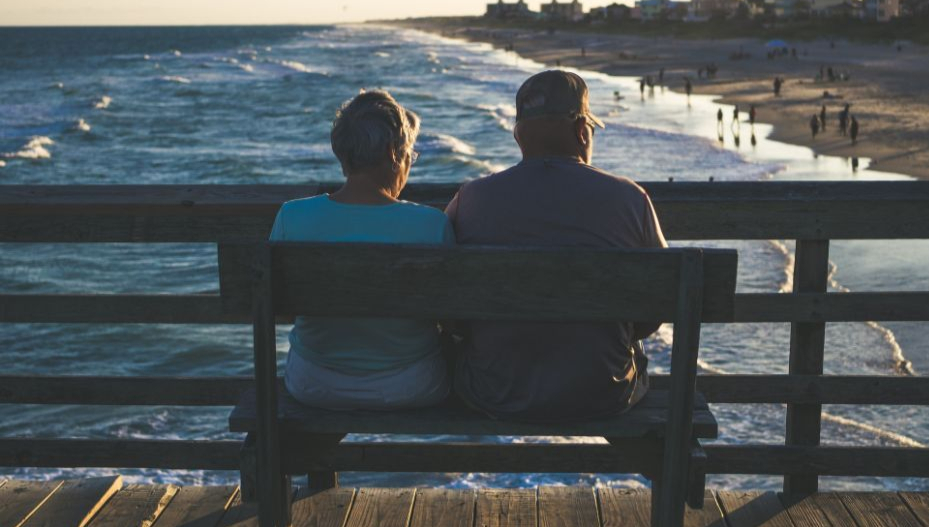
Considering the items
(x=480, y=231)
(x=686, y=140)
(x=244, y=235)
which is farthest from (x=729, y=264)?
(x=686, y=140)

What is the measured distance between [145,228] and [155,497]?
98 centimetres

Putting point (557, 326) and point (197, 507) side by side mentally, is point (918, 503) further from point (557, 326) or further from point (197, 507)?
point (197, 507)

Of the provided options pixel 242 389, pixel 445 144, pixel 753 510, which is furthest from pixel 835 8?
pixel 242 389

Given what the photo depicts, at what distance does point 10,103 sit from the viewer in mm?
54031

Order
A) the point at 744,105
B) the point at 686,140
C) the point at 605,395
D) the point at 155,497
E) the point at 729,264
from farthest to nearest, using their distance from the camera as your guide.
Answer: the point at 744,105
the point at 686,140
the point at 155,497
the point at 605,395
the point at 729,264

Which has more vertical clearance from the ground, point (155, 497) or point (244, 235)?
point (244, 235)

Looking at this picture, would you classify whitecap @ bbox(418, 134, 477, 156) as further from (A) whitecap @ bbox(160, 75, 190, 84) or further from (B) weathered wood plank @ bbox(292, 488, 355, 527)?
(A) whitecap @ bbox(160, 75, 190, 84)

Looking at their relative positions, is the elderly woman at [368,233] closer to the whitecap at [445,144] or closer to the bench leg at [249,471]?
the bench leg at [249,471]

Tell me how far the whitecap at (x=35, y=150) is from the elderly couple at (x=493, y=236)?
31965mm

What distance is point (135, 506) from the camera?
3730mm

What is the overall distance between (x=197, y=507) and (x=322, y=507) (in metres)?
0.44

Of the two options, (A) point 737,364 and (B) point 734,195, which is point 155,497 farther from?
(A) point 737,364

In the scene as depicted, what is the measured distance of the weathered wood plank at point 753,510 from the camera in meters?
3.55

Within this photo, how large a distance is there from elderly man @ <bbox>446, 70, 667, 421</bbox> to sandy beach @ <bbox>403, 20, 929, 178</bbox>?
22.7m
